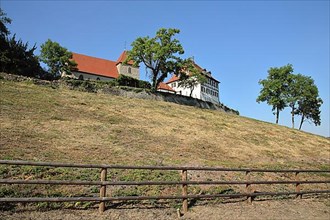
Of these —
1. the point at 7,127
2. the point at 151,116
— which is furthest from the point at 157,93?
the point at 7,127

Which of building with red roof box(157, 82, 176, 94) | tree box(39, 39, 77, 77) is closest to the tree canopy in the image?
building with red roof box(157, 82, 176, 94)

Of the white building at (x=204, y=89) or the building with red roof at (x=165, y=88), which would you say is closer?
the white building at (x=204, y=89)

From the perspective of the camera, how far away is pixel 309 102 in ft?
195

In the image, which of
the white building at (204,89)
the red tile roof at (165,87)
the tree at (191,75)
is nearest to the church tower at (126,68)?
the red tile roof at (165,87)

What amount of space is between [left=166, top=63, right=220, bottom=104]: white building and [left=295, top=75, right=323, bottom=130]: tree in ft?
87.6

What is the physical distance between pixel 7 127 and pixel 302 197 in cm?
1510

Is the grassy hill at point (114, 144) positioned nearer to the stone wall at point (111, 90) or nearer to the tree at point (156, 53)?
the stone wall at point (111, 90)

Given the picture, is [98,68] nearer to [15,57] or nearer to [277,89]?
[15,57]

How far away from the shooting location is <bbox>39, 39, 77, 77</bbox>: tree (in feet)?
183

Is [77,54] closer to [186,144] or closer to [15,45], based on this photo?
[15,45]

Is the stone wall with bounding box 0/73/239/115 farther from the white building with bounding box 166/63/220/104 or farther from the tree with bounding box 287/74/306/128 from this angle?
the white building with bounding box 166/63/220/104

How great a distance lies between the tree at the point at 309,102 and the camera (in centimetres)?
5781

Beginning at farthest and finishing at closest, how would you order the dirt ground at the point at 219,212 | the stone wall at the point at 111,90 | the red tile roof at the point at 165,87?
the red tile roof at the point at 165,87
the stone wall at the point at 111,90
the dirt ground at the point at 219,212

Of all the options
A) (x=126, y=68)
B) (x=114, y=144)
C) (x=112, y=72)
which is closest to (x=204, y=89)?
(x=126, y=68)
